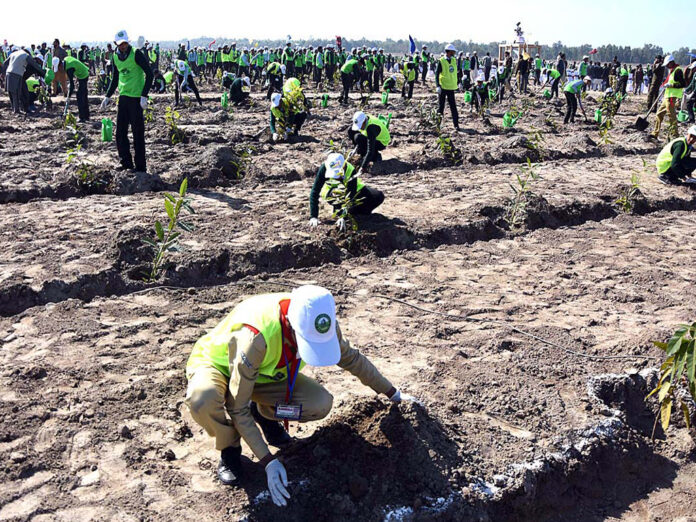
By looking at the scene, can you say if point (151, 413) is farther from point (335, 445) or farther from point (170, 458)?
point (335, 445)

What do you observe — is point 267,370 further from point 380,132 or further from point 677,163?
point 677,163

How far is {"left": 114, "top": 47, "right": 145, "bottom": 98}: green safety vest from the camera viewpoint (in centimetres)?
674

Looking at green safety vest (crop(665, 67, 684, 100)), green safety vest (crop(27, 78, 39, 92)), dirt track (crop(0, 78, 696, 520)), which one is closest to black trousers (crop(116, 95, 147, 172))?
dirt track (crop(0, 78, 696, 520))

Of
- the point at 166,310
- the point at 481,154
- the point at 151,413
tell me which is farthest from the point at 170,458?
the point at 481,154

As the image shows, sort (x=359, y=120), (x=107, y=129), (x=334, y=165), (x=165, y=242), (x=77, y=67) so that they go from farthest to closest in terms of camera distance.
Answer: (x=77, y=67), (x=107, y=129), (x=359, y=120), (x=334, y=165), (x=165, y=242)

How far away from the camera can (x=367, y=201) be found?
5.98m

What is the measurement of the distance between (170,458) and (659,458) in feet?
8.68

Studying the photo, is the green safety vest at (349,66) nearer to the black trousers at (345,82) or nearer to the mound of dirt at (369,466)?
the black trousers at (345,82)

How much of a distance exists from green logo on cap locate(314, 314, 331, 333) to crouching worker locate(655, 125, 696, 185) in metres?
7.12

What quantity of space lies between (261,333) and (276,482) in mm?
616

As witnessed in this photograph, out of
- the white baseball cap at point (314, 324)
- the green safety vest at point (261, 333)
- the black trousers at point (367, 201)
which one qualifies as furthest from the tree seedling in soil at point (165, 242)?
the white baseball cap at point (314, 324)

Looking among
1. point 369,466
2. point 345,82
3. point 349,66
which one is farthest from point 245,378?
point 345,82

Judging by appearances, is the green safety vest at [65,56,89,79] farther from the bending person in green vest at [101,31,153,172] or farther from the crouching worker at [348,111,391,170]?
the crouching worker at [348,111,391,170]

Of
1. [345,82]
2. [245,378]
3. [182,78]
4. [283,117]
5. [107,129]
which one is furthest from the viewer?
[345,82]
